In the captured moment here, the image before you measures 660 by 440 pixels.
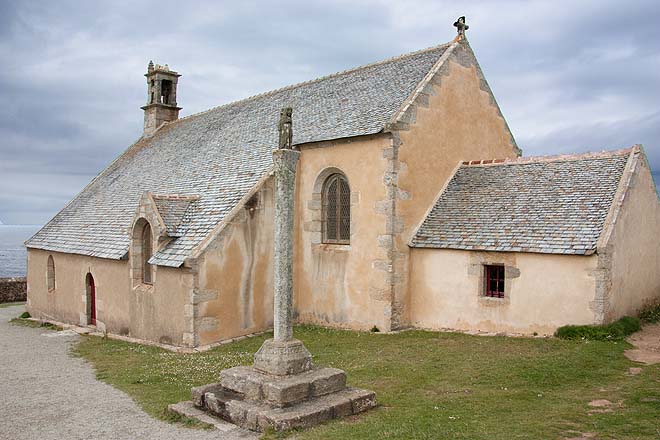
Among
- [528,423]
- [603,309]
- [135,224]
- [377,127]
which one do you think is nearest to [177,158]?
[135,224]

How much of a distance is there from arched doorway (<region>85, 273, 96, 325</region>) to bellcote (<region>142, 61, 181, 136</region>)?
36.4ft

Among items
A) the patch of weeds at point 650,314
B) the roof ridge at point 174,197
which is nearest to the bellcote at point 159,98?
the roof ridge at point 174,197

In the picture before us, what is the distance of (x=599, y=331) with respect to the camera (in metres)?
12.6

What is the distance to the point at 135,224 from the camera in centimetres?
1691

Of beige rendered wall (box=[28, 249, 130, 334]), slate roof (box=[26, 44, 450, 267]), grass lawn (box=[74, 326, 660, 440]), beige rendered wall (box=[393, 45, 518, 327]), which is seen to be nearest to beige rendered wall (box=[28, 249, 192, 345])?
beige rendered wall (box=[28, 249, 130, 334])

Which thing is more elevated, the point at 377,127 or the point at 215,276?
the point at 377,127

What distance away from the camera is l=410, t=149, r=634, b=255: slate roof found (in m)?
13.5

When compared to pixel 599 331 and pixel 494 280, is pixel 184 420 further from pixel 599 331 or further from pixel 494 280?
pixel 599 331

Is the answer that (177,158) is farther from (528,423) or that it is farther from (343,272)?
(528,423)

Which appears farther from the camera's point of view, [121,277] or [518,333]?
[121,277]

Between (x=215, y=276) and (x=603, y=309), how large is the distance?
9515 mm

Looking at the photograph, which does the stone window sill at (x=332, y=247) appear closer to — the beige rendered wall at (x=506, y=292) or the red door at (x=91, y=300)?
the beige rendered wall at (x=506, y=292)

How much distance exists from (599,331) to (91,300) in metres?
16.5

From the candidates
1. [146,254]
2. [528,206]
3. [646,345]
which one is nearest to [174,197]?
[146,254]
